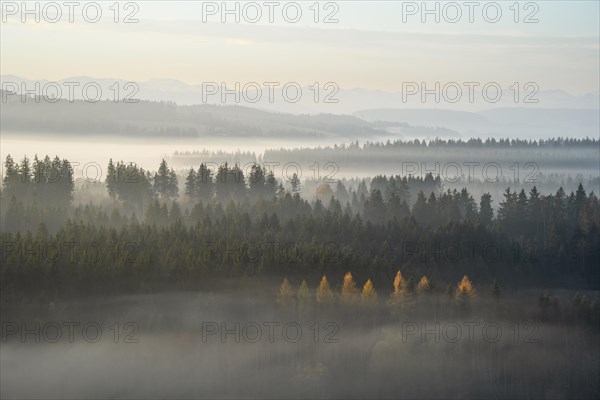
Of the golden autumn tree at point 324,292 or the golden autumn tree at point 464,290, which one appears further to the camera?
the golden autumn tree at point 464,290

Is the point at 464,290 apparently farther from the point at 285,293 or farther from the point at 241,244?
the point at 241,244

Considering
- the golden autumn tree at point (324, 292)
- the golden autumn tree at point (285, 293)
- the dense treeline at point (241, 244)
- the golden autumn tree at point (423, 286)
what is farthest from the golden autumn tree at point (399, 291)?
the golden autumn tree at point (285, 293)

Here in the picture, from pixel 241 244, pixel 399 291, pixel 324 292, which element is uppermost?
pixel 241 244

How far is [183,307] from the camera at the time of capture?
463ft

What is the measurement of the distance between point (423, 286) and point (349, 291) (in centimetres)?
1602

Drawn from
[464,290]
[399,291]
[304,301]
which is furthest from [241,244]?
[464,290]

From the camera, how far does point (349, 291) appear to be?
480ft

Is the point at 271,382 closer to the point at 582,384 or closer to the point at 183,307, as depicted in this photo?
the point at 183,307

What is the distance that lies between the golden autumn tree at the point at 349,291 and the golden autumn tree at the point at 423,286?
13.3m

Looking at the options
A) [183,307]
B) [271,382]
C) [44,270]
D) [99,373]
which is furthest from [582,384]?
[44,270]

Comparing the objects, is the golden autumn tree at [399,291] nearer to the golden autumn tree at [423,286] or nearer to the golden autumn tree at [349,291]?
the golden autumn tree at [423,286]

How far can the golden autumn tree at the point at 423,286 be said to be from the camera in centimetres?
15450

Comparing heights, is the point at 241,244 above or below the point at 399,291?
above

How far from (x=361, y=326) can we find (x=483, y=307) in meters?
25.8
